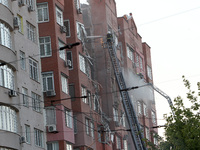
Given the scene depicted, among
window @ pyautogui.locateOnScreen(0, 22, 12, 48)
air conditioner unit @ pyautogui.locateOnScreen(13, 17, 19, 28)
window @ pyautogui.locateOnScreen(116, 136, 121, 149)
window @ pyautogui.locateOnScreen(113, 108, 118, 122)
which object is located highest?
air conditioner unit @ pyautogui.locateOnScreen(13, 17, 19, 28)

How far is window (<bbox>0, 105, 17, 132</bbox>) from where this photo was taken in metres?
39.2

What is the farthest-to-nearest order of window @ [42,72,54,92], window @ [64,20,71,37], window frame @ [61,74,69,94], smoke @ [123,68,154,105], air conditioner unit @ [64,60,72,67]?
1. smoke @ [123,68,154,105]
2. window @ [64,20,71,37]
3. air conditioner unit @ [64,60,72,67]
4. window frame @ [61,74,69,94]
5. window @ [42,72,54,92]

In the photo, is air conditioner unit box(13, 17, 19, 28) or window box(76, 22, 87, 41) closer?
air conditioner unit box(13, 17, 19, 28)

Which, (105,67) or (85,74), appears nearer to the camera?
(85,74)

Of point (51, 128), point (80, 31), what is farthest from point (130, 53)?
point (51, 128)

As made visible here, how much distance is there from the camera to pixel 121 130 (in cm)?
6531

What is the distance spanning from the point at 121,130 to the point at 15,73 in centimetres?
2432

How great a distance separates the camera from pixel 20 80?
44031mm

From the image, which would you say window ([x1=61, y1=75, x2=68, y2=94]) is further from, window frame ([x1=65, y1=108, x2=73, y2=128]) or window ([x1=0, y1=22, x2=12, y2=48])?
window ([x1=0, y1=22, x2=12, y2=48])

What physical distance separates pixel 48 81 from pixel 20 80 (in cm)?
606

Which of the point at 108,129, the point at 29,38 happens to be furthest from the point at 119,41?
the point at 29,38

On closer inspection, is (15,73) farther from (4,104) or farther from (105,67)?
(105,67)

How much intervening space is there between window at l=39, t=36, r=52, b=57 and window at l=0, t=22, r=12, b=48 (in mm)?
7792

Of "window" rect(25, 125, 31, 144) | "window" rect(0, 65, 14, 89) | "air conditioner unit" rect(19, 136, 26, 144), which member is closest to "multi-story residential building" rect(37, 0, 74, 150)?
"window" rect(25, 125, 31, 144)
